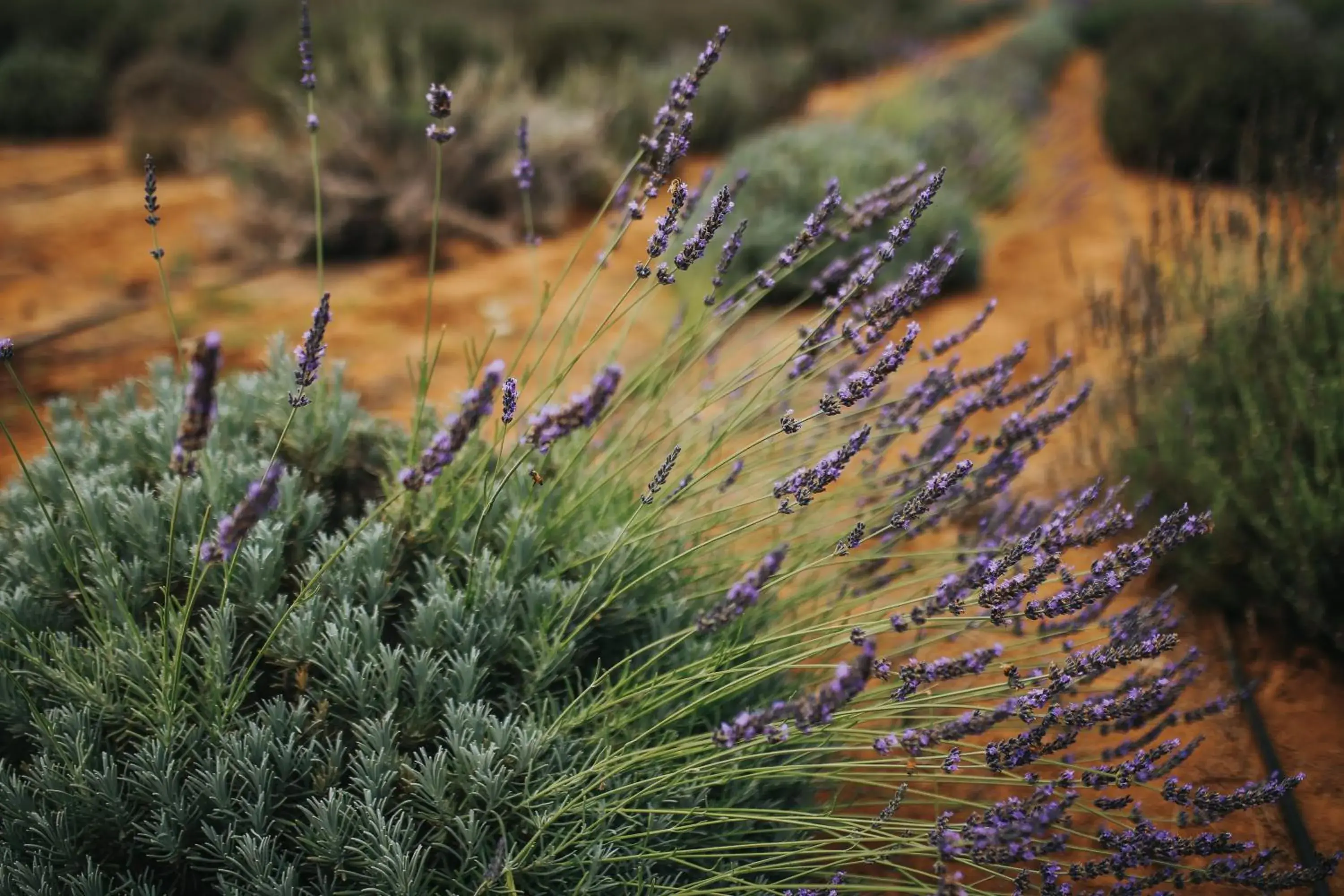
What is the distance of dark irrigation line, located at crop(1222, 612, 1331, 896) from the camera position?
5.89 feet

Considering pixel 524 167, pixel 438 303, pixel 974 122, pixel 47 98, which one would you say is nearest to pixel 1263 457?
pixel 524 167

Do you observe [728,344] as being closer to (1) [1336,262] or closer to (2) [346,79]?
(1) [1336,262]

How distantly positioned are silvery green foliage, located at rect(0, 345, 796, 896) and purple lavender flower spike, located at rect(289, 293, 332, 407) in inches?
13.5

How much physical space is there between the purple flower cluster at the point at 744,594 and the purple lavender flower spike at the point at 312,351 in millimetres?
672

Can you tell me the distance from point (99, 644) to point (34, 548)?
0.33 meters

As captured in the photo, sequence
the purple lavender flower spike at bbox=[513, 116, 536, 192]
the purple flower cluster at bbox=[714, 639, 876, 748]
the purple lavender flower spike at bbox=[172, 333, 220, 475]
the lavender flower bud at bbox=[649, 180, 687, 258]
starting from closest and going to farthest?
the purple lavender flower spike at bbox=[172, 333, 220, 475], the purple flower cluster at bbox=[714, 639, 876, 748], the lavender flower bud at bbox=[649, 180, 687, 258], the purple lavender flower spike at bbox=[513, 116, 536, 192]

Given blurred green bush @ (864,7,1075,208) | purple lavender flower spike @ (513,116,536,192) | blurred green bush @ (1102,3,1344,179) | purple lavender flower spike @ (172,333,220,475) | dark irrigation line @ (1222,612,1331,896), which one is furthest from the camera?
blurred green bush @ (864,7,1075,208)

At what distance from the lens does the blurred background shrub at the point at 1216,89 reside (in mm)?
6539

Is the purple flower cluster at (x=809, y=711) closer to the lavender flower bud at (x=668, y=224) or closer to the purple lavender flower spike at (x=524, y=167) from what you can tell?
the lavender flower bud at (x=668, y=224)

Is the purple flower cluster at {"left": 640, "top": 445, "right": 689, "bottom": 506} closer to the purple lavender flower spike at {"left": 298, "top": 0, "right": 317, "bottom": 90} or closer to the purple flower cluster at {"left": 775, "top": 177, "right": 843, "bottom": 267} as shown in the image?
the purple flower cluster at {"left": 775, "top": 177, "right": 843, "bottom": 267}

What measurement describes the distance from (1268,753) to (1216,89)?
6687mm

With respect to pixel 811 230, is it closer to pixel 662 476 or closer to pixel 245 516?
pixel 662 476

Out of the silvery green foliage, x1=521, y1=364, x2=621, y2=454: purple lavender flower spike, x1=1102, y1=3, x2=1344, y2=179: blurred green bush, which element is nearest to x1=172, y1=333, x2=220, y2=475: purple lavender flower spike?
x1=521, y1=364, x2=621, y2=454: purple lavender flower spike

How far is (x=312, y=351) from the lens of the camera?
50.5 inches
